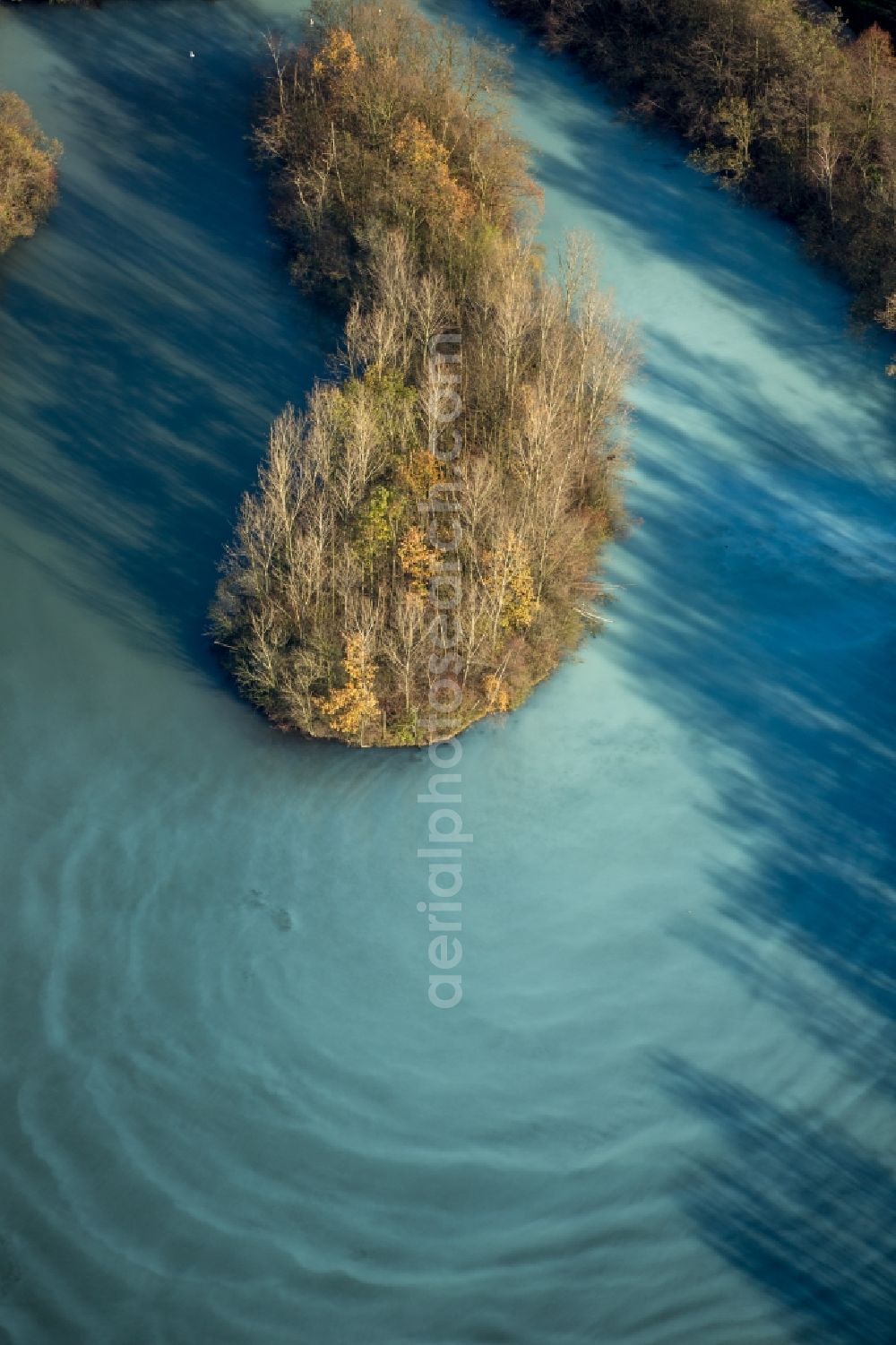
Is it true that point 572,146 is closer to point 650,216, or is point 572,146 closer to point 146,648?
point 650,216

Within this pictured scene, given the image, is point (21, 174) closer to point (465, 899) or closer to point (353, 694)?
point (353, 694)

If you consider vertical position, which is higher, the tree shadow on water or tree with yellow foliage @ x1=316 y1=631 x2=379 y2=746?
tree with yellow foliage @ x1=316 y1=631 x2=379 y2=746

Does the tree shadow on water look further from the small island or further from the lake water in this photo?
the small island

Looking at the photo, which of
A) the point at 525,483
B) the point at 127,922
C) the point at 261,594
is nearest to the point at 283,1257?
the point at 127,922

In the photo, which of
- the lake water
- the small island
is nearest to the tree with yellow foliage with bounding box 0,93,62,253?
the lake water

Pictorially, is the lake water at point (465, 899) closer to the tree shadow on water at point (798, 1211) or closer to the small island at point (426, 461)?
the tree shadow on water at point (798, 1211)

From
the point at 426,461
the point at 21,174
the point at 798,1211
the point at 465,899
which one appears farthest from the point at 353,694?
the point at 21,174

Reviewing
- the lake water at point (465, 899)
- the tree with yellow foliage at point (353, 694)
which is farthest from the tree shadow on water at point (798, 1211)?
the tree with yellow foliage at point (353, 694)
